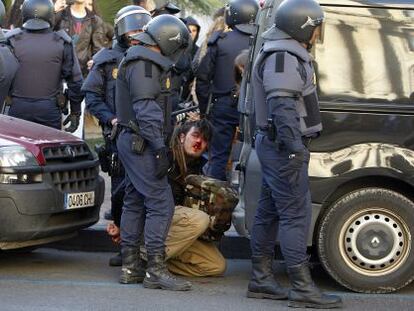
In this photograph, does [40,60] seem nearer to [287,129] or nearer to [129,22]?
[129,22]

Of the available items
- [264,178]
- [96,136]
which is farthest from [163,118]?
[96,136]

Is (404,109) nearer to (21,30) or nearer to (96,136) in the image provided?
(21,30)

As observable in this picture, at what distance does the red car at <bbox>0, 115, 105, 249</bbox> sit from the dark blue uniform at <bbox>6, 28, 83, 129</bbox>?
4.16ft

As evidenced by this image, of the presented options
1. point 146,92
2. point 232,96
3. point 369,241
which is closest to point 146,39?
point 146,92

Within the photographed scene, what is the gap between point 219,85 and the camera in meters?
9.80

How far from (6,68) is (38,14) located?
595 mm

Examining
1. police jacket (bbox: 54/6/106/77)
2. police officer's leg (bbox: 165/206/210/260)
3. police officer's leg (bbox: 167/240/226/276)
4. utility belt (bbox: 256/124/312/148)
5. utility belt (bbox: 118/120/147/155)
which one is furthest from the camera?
police jacket (bbox: 54/6/106/77)

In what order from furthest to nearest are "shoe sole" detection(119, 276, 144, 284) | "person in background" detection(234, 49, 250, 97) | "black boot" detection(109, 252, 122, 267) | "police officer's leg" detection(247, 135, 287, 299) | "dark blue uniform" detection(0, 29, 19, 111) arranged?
1. "person in background" detection(234, 49, 250, 97)
2. "dark blue uniform" detection(0, 29, 19, 111)
3. "black boot" detection(109, 252, 122, 267)
4. "shoe sole" detection(119, 276, 144, 284)
5. "police officer's leg" detection(247, 135, 287, 299)

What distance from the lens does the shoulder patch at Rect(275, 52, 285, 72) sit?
6547 millimetres

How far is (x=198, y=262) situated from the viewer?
762 centimetres

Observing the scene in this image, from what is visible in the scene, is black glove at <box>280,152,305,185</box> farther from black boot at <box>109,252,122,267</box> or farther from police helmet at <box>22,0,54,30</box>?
police helmet at <box>22,0,54,30</box>

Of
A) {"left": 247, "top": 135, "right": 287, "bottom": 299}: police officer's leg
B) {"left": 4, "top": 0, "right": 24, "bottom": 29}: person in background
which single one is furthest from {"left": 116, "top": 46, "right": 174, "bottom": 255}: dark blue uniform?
{"left": 4, "top": 0, "right": 24, "bottom": 29}: person in background

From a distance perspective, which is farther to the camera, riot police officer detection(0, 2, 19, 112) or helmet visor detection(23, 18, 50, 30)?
helmet visor detection(23, 18, 50, 30)

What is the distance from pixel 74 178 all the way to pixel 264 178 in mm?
1594
